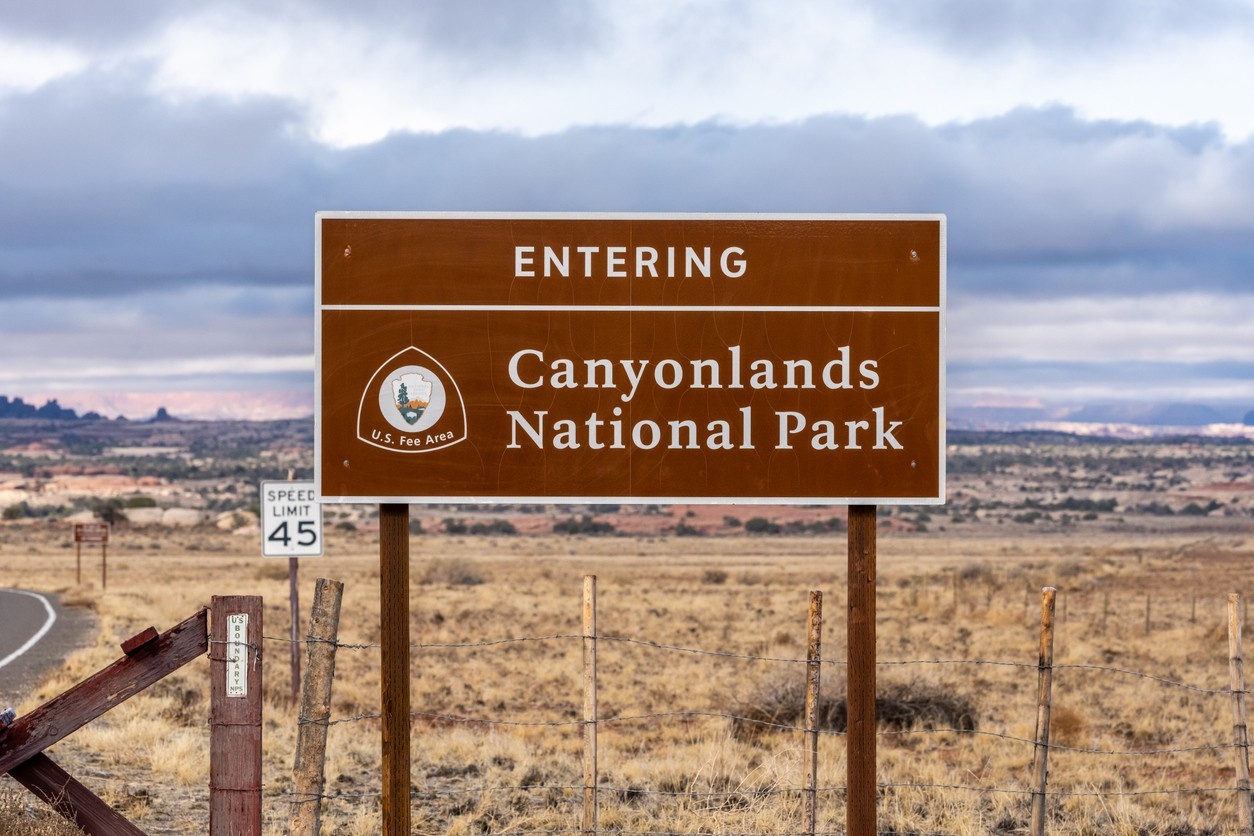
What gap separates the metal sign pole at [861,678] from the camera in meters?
6.95

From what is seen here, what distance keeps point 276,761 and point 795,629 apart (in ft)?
50.7

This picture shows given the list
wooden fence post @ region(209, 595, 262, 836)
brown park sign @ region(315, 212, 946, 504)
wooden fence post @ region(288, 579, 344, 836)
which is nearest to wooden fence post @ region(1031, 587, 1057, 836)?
brown park sign @ region(315, 212, 946, 504)

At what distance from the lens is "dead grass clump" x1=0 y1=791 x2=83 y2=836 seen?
6527 mm

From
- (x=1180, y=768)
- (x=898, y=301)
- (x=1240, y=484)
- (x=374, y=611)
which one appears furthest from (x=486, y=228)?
(x=1240, y=484)

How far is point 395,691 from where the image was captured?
22.6ft

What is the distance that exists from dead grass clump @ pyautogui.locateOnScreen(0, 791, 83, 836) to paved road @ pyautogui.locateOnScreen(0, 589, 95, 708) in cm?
749

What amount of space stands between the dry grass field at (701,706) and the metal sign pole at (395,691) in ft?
5.79

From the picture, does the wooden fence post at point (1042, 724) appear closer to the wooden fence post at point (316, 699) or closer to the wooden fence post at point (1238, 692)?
the wooden fence post at point (1238, 692)

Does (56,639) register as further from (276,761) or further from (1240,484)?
(1240,484)

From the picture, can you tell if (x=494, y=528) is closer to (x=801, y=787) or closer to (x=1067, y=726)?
(x=1067, y=726)

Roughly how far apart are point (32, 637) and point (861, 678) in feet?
63.7

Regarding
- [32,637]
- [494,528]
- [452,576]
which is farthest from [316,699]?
[494,528]

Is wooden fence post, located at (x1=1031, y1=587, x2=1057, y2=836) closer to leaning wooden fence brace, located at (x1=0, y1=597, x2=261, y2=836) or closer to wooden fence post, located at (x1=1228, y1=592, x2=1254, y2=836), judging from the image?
wooden fence post, located at (x1=1228, y1=592, x2=1254, y2=836)

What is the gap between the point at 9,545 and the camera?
61000mm
